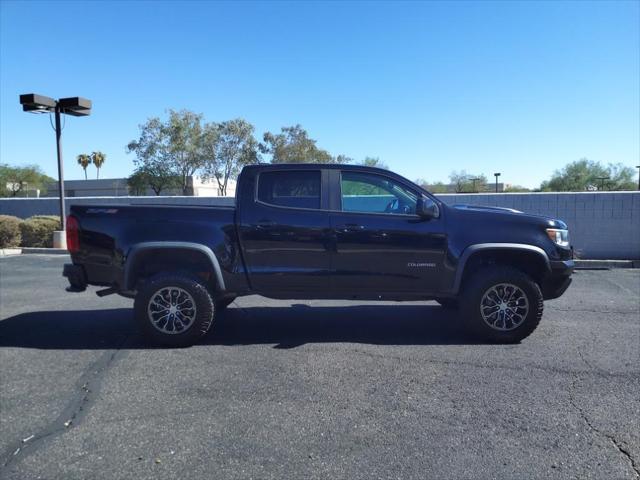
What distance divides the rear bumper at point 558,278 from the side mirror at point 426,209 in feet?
4.86

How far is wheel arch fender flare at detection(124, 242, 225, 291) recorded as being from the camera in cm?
562

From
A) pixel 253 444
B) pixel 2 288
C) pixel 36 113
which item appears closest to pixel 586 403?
pixel 253 444

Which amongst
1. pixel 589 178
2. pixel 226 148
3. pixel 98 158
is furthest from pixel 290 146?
pixel 98 158

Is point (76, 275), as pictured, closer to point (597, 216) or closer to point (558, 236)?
point (558, 236)

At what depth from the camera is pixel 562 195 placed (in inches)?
551

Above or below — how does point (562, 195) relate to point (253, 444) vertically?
above

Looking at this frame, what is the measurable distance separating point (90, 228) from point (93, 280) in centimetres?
60

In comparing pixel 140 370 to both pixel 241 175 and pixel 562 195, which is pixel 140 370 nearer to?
pixel 241 175

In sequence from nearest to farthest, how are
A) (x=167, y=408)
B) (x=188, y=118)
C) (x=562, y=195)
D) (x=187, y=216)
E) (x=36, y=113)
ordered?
(x=167, y=408) < (x=187, y=216) < (x=562, y=195) < (x=36, y=113) < (x=188, y=118)

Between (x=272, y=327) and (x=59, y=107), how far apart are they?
13.8 meters

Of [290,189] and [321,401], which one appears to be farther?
[290,189]

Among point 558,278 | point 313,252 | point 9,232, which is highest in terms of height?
point 313,252

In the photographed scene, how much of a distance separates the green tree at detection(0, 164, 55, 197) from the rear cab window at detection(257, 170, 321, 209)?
59.5 metres

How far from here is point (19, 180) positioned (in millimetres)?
59125
